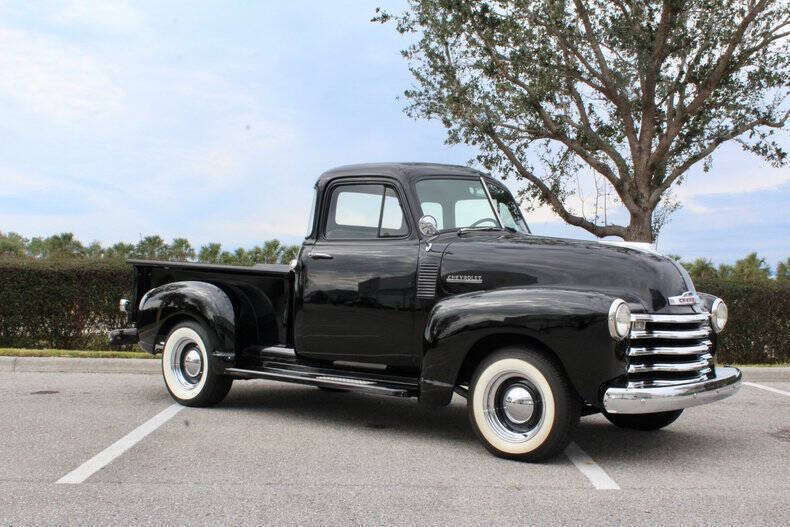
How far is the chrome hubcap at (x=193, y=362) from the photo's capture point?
779 cm

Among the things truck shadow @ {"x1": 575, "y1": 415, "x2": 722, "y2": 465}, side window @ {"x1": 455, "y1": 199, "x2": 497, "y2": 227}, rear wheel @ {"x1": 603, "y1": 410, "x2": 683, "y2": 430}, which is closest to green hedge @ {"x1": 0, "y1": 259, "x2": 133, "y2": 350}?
side window @ {"x1": 455, "y1": 199, "x2": 497, "y2": 227}

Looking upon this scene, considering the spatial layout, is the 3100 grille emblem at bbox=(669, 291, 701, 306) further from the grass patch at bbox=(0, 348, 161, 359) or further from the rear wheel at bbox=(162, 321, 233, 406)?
the grass patch at bbox=(0, 348, 161, 359)

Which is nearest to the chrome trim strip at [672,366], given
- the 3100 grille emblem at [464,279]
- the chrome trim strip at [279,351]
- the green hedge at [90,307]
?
the 3100 grille emblem at [464,279]

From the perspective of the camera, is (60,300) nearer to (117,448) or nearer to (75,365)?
Result: (75,365)

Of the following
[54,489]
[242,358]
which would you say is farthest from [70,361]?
[54,489]

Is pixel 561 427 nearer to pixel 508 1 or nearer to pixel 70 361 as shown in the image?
pixel 70 361

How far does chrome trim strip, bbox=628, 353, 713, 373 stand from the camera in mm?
5445

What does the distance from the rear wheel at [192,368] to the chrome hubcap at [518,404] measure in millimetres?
3109

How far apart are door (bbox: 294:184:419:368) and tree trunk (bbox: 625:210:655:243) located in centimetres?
1174

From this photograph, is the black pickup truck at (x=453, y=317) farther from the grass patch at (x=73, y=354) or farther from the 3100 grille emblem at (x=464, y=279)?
the grass patch at (x=73, y=354)

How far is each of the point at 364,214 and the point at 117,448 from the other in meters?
2.76

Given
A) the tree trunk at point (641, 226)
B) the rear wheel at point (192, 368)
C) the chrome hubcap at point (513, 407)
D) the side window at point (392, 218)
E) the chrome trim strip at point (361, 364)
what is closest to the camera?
the chrome hubcap at point (513, 407)

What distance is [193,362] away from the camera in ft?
25.7

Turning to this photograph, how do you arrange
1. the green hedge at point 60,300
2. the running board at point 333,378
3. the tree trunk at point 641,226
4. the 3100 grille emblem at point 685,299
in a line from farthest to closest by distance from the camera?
the tree trunk at point 641,226
the green hedge at point 60,300
the running board at point 333,378
the 3100 grille emblem at point 685,299
